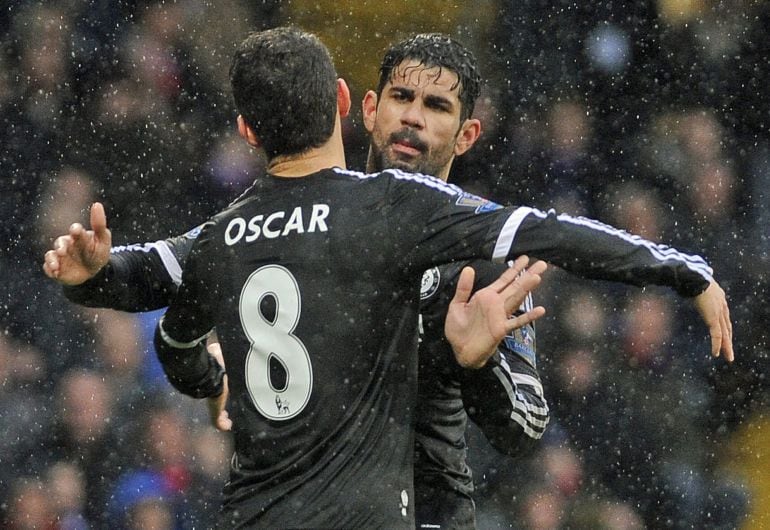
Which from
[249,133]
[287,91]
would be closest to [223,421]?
[249,133]

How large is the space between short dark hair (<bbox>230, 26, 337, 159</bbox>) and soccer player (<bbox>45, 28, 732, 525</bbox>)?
0.11ft

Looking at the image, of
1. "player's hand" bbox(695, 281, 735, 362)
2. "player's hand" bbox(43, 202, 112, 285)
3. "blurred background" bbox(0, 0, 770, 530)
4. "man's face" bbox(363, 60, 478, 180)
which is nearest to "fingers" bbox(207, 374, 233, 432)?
"player's hand" bbox(43, 202, 112, 285)

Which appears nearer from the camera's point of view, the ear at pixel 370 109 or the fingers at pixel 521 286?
the fingers at pixel 521 286

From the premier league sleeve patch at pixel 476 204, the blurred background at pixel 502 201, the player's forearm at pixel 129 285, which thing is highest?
the premier league sleeve patch at pixel 476 204

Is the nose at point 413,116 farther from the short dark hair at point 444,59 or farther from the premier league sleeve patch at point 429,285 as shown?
the premier league sleeve patch at point 429,285

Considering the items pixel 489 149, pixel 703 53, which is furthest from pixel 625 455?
pixel 703 53

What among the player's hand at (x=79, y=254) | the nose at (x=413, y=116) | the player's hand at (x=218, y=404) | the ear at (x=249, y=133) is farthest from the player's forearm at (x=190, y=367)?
the nose at (x=413, y=116)

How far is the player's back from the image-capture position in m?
2.87

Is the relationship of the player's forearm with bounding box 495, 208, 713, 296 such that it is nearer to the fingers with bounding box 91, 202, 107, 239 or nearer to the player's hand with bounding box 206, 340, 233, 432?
the fingers with bounding box 91, 202, 107, 239

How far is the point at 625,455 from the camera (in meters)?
6.69

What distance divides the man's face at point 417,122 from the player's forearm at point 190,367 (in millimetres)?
1021

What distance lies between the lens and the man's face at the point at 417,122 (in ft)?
14.0

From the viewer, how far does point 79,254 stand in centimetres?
309

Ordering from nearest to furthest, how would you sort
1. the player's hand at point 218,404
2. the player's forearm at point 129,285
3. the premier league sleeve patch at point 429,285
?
the player's forearm at point 129,285
the premier league sleeve patch at point 429,285
the player's hand at point 218,404
